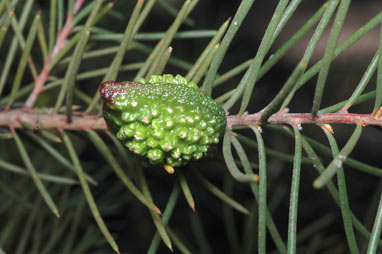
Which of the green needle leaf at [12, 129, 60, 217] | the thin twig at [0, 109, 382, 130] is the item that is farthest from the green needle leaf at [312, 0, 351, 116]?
the green needle leaf at [12, 129, 60, 217]

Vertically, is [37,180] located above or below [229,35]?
below

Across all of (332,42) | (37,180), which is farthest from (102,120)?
(332,42)

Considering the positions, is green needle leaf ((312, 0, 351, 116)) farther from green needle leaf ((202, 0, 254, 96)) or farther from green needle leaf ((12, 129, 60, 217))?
green needle leaf ((12, 129, 60, 217))

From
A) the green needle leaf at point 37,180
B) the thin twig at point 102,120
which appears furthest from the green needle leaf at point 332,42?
the green needle leaf at point 37,180

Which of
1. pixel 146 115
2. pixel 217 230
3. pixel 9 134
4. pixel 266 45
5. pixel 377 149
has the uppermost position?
pixel 266 45

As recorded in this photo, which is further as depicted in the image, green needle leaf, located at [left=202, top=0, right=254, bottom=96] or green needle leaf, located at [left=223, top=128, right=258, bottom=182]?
green needle leaf, located at [left=202, top=0, right=254, bottom=96]

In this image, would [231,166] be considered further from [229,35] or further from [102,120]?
[102,120]

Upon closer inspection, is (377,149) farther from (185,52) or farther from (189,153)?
(189,153)

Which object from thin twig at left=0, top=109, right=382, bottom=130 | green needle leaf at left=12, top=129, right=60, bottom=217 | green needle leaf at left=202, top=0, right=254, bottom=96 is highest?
green needle leaf at left=202, top=0, right=254, bottom=96

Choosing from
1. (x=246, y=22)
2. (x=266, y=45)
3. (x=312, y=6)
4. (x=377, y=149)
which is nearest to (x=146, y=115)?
(x=266, y=45)
